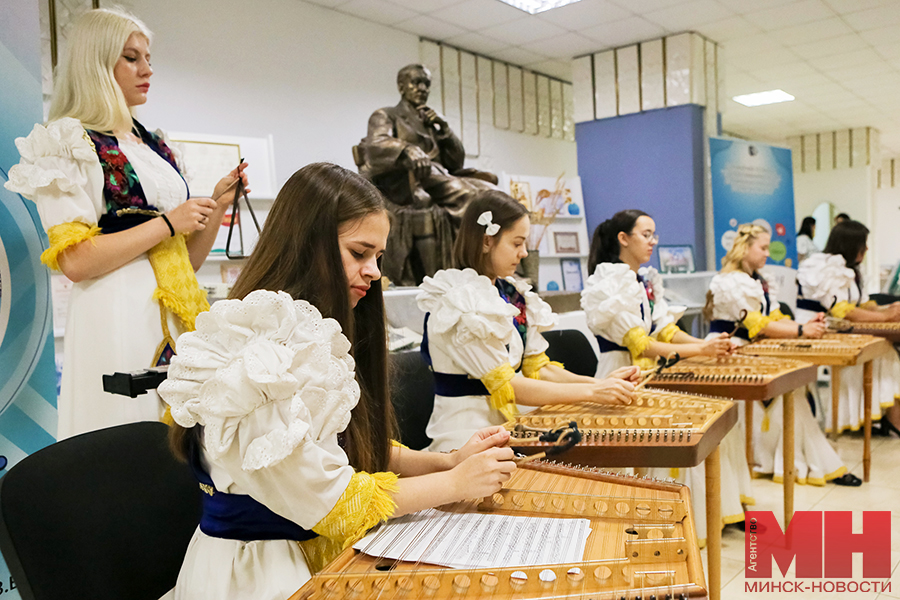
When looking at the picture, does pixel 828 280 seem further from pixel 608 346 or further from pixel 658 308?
pixel 608 346

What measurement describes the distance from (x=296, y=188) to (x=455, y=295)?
1059 millimetres

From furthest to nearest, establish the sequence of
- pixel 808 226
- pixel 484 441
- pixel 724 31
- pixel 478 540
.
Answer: pixel 808 226, pixel 724 31, pixel 484 441, pixel 478 540

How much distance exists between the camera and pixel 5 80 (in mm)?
1939

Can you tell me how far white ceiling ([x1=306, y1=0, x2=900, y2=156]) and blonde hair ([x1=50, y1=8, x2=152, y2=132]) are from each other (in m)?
4.26

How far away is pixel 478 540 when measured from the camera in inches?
42.6

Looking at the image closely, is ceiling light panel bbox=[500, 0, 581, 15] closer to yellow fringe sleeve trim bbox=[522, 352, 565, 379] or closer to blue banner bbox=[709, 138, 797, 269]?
blue banner bbox=[709, 138, 797, 269]

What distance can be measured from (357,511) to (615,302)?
2.34m

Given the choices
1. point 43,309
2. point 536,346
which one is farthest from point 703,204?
point 43,309

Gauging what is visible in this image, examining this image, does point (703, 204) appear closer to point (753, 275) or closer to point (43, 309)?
point (753, 275)

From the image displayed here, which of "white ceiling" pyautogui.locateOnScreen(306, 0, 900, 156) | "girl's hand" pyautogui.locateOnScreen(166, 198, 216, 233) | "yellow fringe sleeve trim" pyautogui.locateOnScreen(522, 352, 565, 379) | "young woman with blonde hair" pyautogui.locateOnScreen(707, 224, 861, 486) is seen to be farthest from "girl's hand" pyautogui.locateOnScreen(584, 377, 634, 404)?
"white ceiling" pyautogui.locateOnScreen(306, 0, 900, 156)

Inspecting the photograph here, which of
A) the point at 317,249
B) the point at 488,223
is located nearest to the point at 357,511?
the point at 317,249

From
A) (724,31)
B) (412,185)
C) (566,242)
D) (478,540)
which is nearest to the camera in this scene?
(478,540)

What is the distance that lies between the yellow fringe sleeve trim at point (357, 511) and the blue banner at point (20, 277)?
129cm

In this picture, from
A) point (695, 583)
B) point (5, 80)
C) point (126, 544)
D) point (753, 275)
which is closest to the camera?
point (695, 583)
